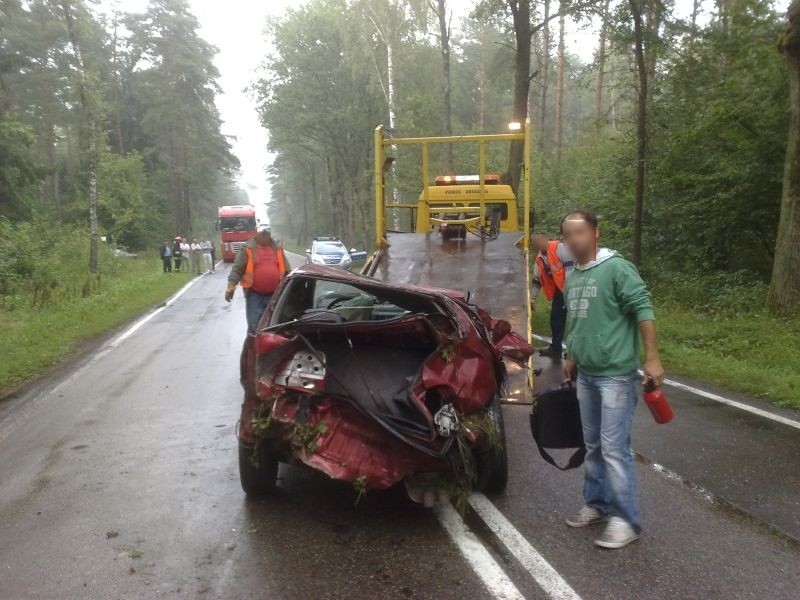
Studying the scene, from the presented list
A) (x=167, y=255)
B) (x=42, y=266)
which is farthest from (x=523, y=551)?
(x=167, y=255)

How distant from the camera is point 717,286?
13.8 m

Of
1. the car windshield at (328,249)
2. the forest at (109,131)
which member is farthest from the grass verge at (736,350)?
the forest at (109,131)

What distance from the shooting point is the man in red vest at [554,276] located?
26.6ft

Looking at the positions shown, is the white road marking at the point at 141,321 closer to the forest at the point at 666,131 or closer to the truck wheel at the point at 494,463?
the forest at the point at 666,131

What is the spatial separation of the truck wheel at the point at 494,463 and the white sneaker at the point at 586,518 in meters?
0.54

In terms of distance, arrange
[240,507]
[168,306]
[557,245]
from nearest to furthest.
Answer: [240,507] < [557,245] < [168,306]

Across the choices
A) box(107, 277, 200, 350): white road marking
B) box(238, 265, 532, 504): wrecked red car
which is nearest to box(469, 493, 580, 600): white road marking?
box(238, 265, 532, 504): wrecked red car

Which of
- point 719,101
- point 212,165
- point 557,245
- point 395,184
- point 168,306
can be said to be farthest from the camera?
point 212,165

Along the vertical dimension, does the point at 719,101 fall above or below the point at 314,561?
above

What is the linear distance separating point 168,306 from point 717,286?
12729 mm

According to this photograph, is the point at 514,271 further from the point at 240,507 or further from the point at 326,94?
the point at 326,94

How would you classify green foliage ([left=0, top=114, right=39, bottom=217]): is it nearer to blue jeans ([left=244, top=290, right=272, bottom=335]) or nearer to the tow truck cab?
the tow truck cab

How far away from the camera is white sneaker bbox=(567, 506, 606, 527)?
413cm

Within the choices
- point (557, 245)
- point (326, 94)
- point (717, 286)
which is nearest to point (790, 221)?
point (717, 286)
